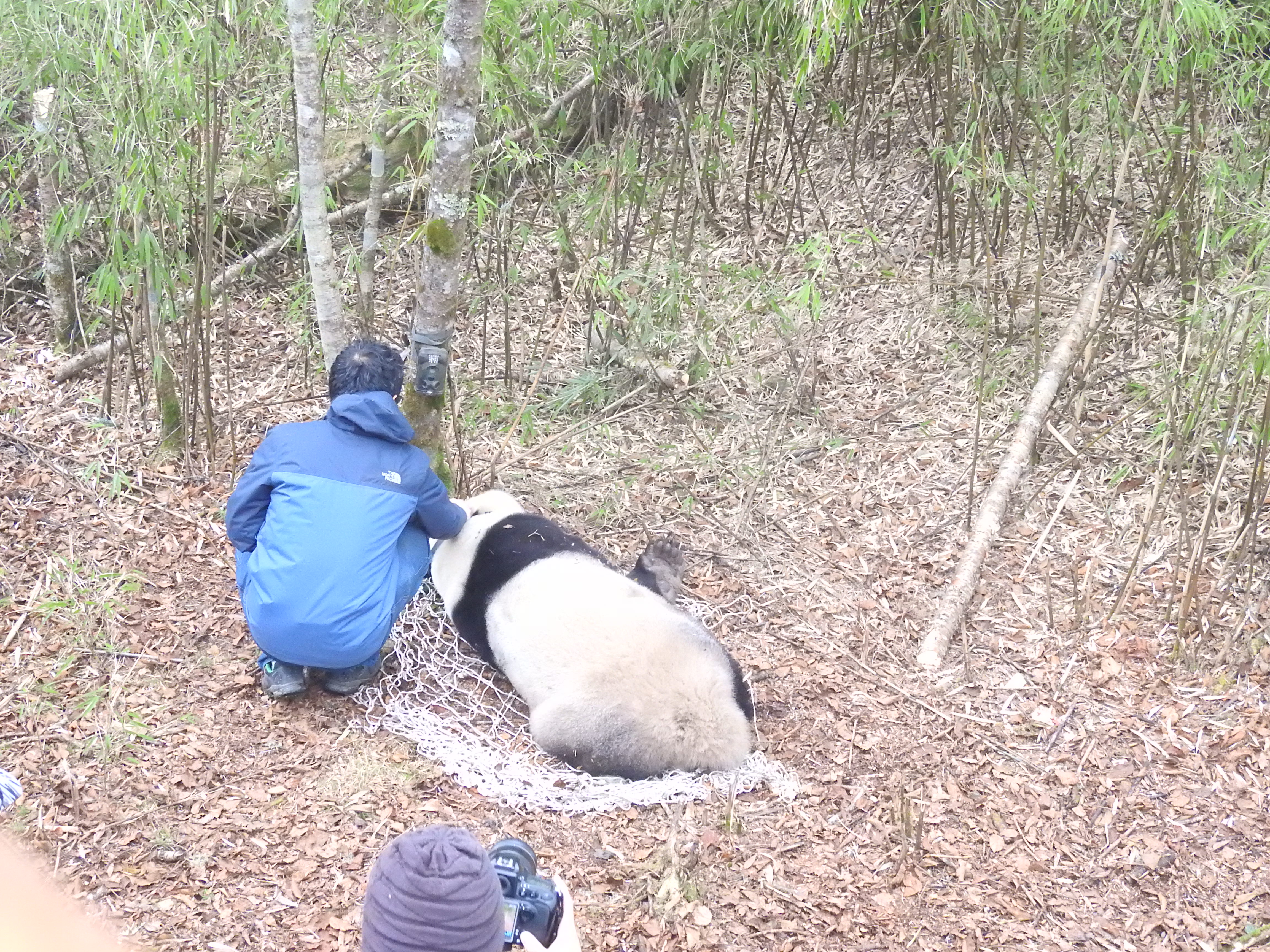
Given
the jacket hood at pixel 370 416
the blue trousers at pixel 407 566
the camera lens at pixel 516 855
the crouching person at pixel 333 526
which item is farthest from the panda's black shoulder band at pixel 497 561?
the camera lens at pixel 516 855

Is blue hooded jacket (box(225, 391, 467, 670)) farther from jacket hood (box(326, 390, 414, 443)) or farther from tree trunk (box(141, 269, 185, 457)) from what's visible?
tree trunk (box(141, 269, 185, 457))

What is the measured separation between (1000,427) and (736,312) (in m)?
1.36

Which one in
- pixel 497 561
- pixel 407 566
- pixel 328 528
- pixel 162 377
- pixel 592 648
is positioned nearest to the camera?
pixel 328 528

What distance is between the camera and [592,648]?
3350 millimetres

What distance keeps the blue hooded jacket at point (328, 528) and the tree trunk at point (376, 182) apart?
4.35 ft

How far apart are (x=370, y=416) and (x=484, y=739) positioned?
109cm

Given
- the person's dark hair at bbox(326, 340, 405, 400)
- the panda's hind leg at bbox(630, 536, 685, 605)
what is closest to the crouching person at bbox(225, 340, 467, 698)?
the person's dark hair at bbox(326, 340, 405, 400)

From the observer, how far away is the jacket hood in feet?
10.8

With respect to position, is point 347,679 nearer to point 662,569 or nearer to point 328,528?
point 328,528

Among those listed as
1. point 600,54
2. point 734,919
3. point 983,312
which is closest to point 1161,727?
point 734,919

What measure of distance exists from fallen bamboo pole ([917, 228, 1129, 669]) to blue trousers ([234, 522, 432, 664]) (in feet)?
5.88

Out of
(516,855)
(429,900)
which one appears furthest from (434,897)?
(516,855)

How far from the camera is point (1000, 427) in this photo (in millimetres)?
4859

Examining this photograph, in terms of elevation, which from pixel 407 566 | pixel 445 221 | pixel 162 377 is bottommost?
pixel 407 566
